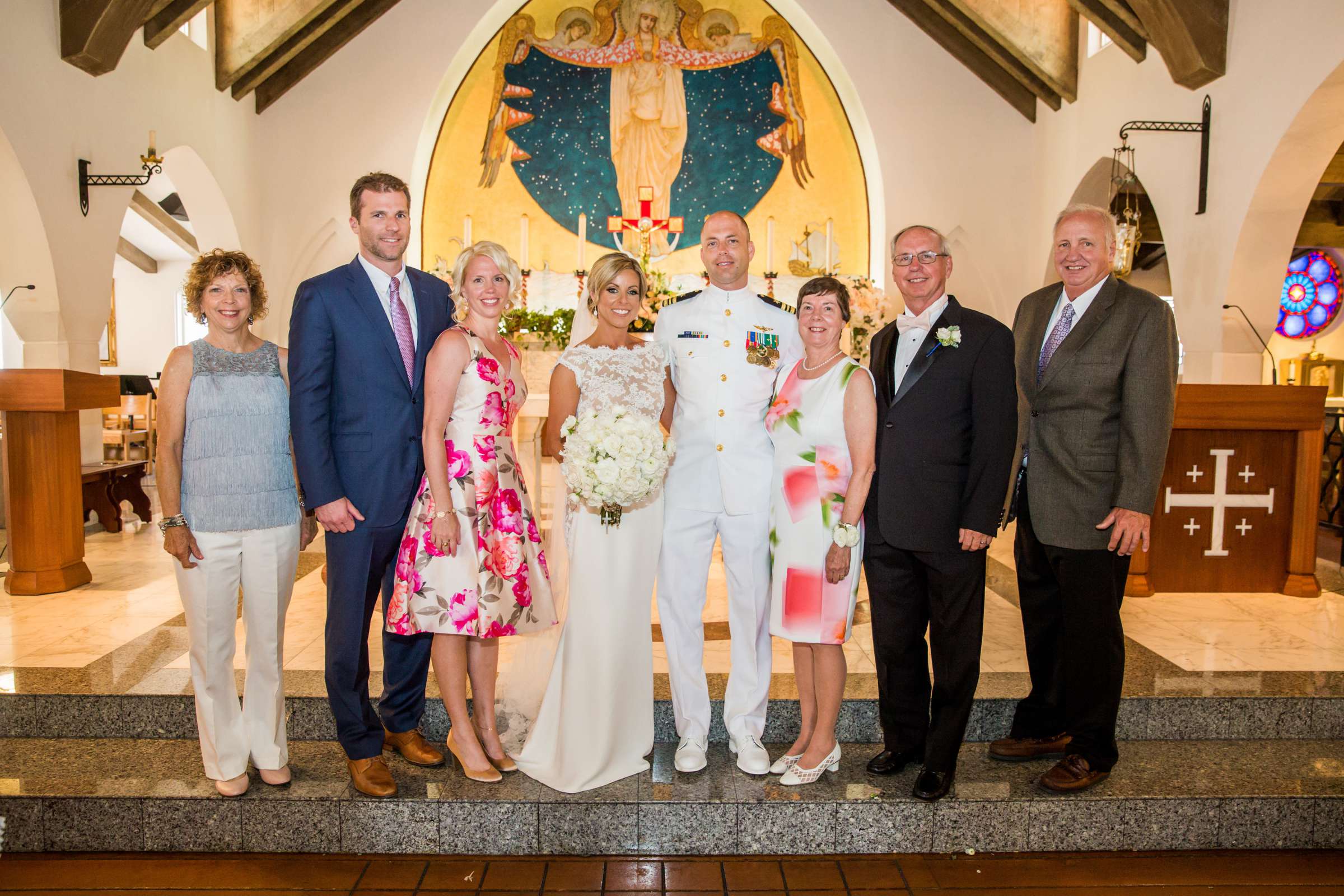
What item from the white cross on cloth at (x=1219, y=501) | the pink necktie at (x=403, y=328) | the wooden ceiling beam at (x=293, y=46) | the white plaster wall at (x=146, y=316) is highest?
the wooden ceiling beam at (x=293, y=46)

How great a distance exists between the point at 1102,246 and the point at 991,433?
2.58ft

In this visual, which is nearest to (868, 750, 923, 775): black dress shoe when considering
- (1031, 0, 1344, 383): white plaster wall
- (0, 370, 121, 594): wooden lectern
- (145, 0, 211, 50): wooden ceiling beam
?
(0, 370, 121, 594): wooden lectern

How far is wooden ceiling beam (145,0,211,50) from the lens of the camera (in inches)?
307

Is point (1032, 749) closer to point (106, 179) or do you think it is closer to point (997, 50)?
point (106, 179)

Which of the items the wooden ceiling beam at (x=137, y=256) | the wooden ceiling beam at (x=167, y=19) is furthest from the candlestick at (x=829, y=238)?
the wooden ceiling beam at (x=137, y=256)

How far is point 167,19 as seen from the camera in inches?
311

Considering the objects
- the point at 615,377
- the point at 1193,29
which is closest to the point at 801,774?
the point at 615,377

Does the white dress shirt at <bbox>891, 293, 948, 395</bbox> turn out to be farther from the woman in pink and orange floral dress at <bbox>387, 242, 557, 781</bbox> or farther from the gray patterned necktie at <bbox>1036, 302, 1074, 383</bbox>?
the woman in pink and orange floral dress at <bbox>387, 242, 557, 781</bbox>

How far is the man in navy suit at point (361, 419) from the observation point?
9.23 ft

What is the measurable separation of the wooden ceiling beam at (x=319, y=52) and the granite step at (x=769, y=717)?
8412 millimetres

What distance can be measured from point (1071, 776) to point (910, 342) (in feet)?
5.04

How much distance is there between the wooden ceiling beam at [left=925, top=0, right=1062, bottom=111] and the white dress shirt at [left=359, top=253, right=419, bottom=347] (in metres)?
8.06

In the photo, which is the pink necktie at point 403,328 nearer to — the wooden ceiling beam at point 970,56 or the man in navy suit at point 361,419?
the man in navy suit at point 361,419

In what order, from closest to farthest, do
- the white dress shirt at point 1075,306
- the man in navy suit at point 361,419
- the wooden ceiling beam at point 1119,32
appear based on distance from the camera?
the man in navy suit at point 361,419
the white dress shirt at point 1075,306
the wooden ceiling beam at point 1119,32
